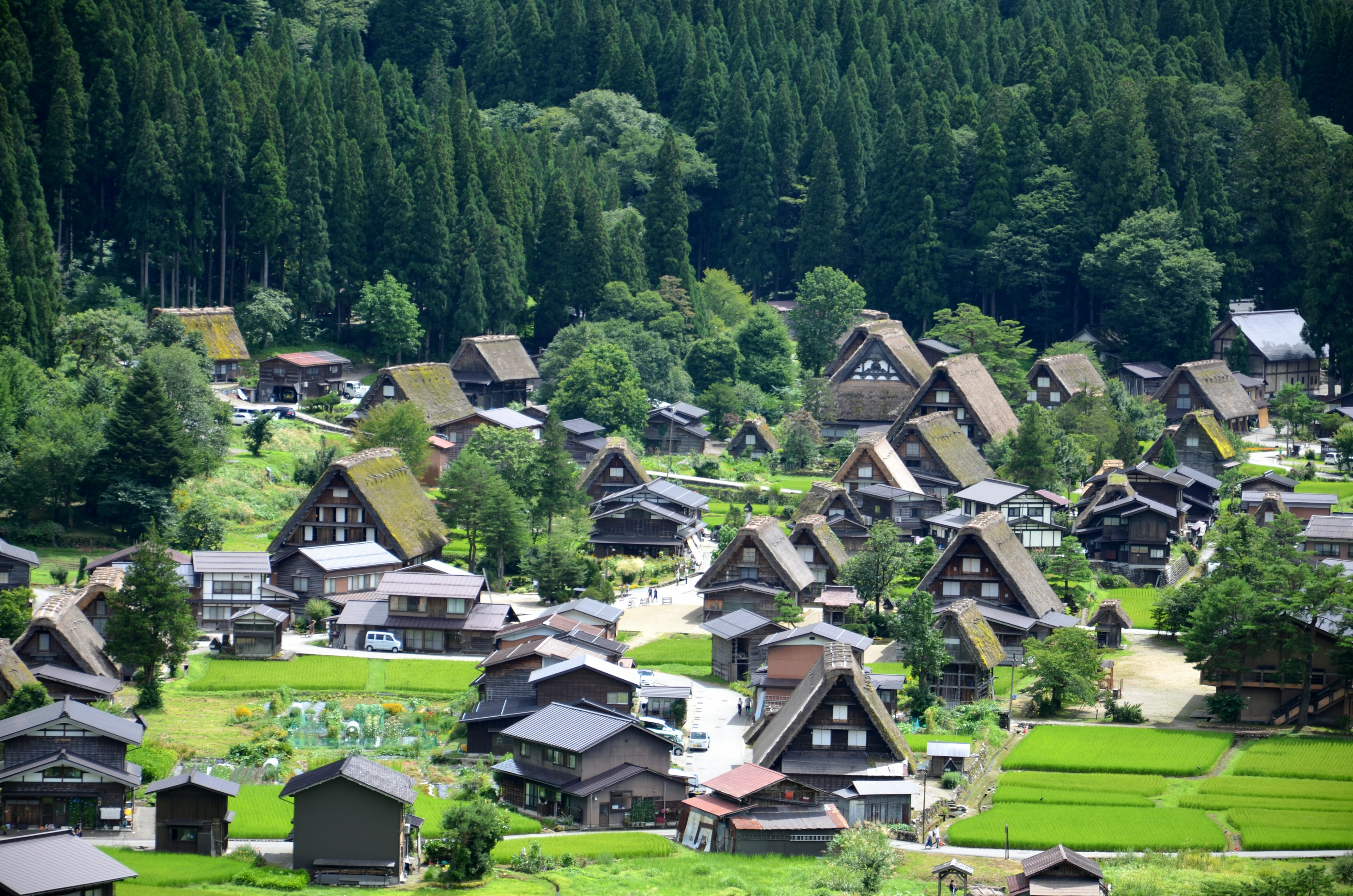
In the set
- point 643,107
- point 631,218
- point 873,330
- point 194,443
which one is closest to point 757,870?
point 194,443

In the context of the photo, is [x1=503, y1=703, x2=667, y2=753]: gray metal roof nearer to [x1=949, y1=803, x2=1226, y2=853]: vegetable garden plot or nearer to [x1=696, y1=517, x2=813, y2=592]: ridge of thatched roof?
[x1=949, y1=803, x2=1226, y2=853]: vegetable garden plot

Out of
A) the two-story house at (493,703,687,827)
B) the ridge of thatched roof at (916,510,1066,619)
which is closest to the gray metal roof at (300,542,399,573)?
the two-story house at (493,703,687,827)

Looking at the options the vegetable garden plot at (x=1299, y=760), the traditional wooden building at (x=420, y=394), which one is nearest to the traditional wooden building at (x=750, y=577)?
the vegetable garden plot at (x=1299, y=760)

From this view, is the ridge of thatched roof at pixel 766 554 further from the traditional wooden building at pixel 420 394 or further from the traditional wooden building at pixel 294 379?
the traditional wooden building at pixel 294 379

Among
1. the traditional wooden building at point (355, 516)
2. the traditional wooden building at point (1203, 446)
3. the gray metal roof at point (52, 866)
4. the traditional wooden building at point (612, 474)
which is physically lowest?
the gray metal roof at point (52, 866)

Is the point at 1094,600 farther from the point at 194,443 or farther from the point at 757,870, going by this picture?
the point at 194,443

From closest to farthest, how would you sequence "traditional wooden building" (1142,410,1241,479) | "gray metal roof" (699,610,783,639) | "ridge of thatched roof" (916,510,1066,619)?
"gray metal roof" (699,610,783,639) → "ridge of thatched roof" (916,510,1066,619) → "traditional wooden building" (1142,410,1241,479)
